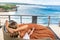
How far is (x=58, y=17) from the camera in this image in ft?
15.2

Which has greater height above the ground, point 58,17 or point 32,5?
point 32,5

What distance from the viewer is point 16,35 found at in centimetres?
183

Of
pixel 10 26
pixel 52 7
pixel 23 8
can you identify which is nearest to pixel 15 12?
pixel 23 8

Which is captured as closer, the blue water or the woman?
the woman

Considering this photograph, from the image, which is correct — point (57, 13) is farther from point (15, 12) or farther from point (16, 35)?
point (16, 35)

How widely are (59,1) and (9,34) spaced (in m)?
3.04

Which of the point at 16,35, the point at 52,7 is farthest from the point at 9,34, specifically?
the point at 52,7

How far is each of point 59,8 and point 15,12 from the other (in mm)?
1361

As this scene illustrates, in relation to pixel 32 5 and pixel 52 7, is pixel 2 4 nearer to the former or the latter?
pixel 32 5

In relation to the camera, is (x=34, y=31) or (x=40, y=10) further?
(x=40, y=10)

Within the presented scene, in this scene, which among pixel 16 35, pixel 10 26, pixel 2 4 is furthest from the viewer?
pixel 2 4

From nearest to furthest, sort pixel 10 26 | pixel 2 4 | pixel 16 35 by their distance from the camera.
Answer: pixel 16 35 → pixel 10 26 → pixel 2 4

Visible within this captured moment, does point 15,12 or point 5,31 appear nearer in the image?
point 5,31

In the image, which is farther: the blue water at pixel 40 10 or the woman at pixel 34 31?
the blue water at pixel 40 10
